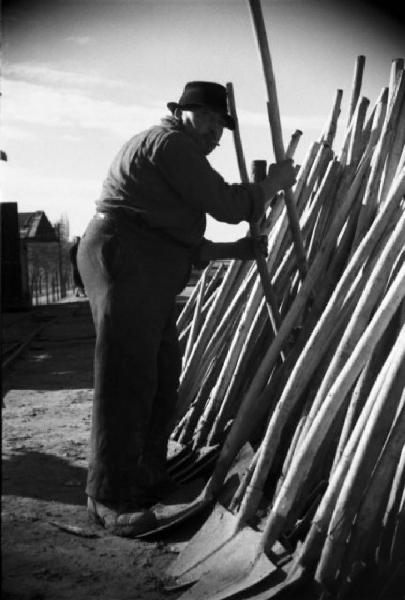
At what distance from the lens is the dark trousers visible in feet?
10.2

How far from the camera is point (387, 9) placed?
101 inches

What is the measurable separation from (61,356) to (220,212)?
6909 mm

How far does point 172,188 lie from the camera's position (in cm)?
315

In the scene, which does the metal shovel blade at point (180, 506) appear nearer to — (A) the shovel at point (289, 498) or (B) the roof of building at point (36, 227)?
(A) the shovel at point (289, 498)

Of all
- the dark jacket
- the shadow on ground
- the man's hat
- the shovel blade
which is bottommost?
the shadow on ground

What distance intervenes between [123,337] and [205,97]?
103 centimetres

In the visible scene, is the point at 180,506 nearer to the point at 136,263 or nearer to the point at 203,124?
the point at 136,263

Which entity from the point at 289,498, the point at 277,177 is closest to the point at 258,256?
the point at 277,177

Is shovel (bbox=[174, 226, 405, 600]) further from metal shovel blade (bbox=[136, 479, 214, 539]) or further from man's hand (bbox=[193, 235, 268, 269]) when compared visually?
man's hand (bbox=[193, 235, 268, 269])

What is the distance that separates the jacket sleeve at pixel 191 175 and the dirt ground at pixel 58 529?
4.10 feet

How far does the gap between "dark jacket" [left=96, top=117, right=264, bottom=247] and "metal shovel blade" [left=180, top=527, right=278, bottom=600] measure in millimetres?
1221

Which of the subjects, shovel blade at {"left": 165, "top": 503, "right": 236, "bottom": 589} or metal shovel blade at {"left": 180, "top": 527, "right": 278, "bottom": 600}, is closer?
metal shovel blade at {"left": 180, "top": 527, "right": 278, "bottom": 600}

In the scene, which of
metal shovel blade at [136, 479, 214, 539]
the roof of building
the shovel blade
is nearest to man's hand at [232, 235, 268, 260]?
metal shovel blade at [136, 479, 214, 539]

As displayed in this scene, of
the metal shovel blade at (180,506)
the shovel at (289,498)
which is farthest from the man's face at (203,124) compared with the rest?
the metal shovel blade at (180,506)
